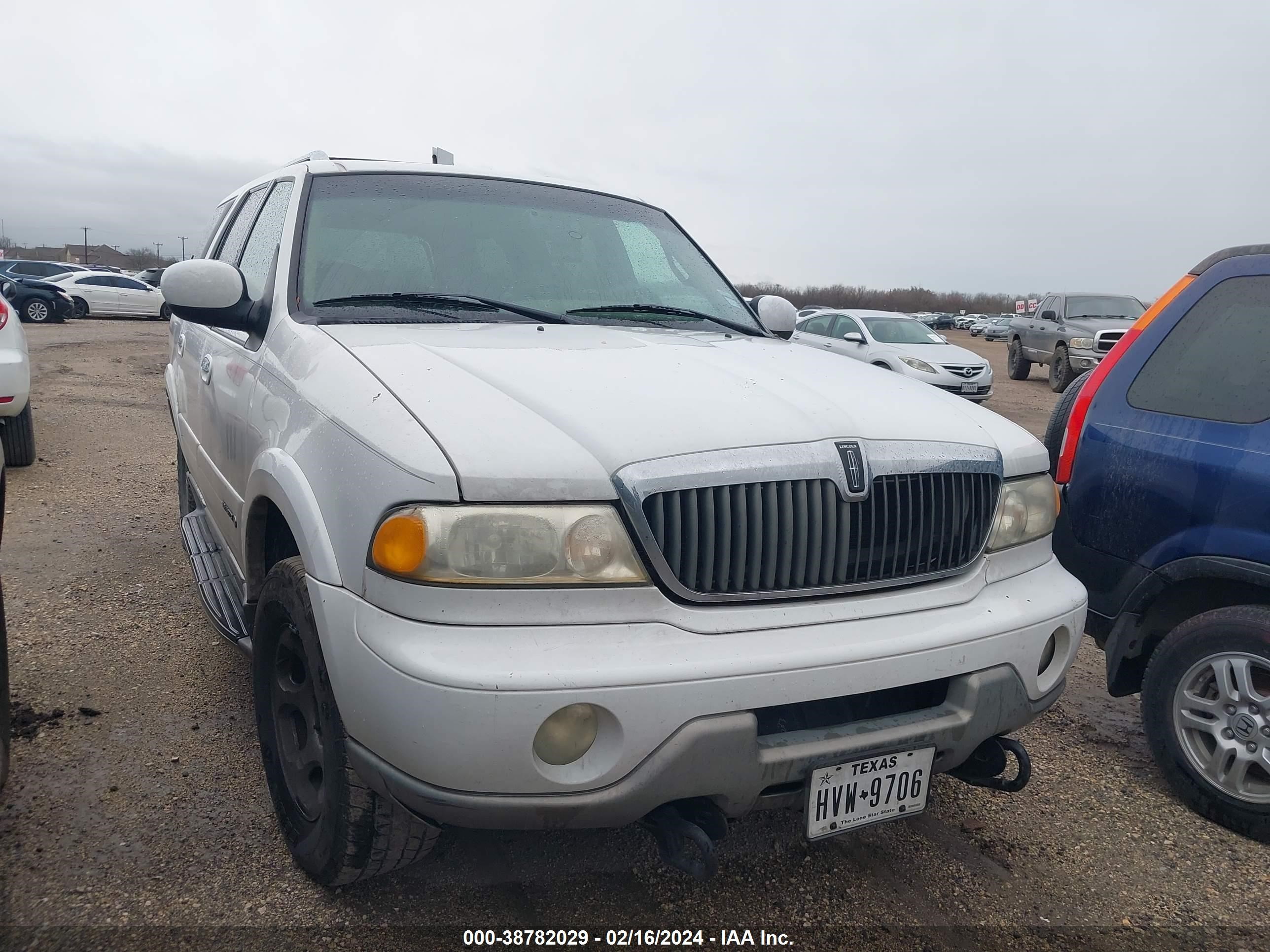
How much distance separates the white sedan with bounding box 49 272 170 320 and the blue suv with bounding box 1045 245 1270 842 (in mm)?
27630

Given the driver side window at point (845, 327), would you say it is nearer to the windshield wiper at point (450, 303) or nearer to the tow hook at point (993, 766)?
the windshield wiper at point (450, 303)

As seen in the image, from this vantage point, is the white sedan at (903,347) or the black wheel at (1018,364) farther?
the black wheel at (1018,364)

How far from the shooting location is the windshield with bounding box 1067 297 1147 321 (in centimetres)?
1781

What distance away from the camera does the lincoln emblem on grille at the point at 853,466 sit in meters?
2.06

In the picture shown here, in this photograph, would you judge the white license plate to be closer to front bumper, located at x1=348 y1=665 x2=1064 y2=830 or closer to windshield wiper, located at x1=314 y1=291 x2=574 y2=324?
front bumper, located at x1=348 y1=665 x2=1064 y2=830

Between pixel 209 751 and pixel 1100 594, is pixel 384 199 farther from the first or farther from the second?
pixel 1100 594

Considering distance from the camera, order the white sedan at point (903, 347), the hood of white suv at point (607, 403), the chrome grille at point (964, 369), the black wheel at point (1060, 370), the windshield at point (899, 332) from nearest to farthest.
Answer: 1. the hood of white suv at point (607, 403)
2. the white sedan at point (903, 347)
3. the chrome grille at point (964, 369)
4. the windshield at point (899, 332)
5. the black wheel at point (1060, 370)

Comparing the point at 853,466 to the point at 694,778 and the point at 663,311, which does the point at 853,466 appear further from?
the point at 663,311

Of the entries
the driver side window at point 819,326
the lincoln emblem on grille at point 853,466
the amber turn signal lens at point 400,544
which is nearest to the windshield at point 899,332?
the driver side window at point 819,326

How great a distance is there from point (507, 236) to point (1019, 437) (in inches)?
69.3

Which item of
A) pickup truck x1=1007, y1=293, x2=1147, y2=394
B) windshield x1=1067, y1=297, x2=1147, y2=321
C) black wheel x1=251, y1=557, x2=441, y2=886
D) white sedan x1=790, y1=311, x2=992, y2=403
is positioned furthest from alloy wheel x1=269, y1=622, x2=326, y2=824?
windshield x1=1067, y1=297, x2=1147, y2=321

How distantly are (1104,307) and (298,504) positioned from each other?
742 inches

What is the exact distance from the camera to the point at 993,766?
2.38 meters

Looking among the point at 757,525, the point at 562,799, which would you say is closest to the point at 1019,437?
Answer: the point at 757,525
